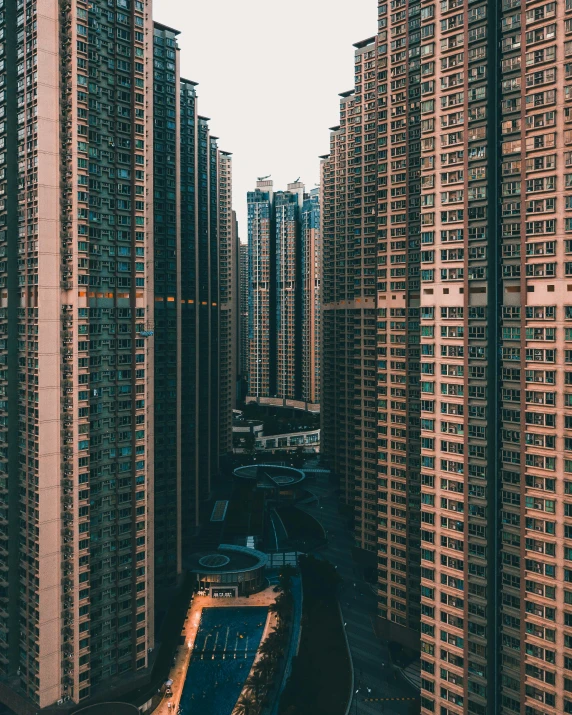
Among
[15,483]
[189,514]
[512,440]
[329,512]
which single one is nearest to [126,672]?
[15,483]

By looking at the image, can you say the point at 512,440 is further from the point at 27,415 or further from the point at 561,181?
the point at 27,415

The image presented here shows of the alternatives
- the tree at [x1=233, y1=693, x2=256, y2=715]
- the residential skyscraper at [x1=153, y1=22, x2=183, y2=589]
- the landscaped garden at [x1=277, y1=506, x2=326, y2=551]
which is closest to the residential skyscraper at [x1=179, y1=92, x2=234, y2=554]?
the residential skyscraper at [x1=153, y1=22, x2=183, y2=589]

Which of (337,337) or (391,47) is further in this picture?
(337,337)

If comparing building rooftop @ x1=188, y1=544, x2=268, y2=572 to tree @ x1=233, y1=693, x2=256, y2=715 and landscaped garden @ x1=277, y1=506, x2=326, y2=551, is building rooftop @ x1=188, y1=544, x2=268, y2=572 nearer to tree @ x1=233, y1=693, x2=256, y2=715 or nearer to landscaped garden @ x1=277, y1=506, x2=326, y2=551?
landscaped garden @ x1=277, y1=506, x2=326, y2=551

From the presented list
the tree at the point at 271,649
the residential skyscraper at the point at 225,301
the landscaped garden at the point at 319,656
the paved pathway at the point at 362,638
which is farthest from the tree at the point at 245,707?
Answer: the residential skyscraper at the point at 225,301

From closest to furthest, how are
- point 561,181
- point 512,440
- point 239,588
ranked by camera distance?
point 561,181
point 512,440
point 239,588

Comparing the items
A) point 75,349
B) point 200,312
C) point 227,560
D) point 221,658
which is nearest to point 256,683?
point 221,658

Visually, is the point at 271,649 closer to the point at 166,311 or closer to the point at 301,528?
the point at 301,528
